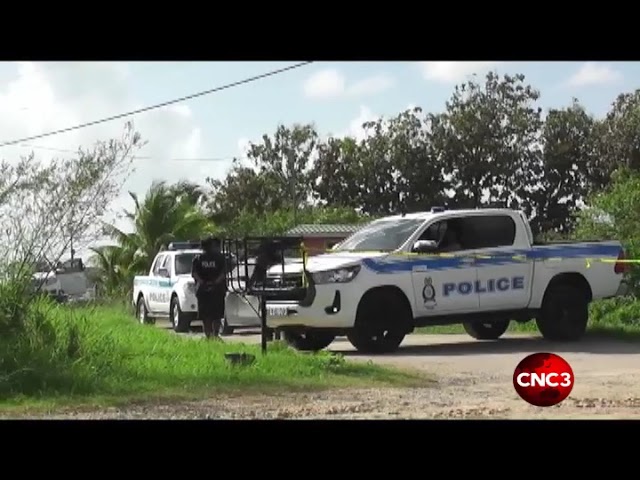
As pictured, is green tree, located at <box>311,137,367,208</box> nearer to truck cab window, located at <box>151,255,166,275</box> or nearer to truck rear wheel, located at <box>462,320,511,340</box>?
truck rear wheel, located at <box>462,320,511,340</box>

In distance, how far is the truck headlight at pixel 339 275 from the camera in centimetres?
1010

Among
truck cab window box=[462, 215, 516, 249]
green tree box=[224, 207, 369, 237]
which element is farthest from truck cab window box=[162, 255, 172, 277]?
truck cab window box=[462, 215, 516, 249]

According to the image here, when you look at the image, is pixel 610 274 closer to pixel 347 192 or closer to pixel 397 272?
pixel 397 272

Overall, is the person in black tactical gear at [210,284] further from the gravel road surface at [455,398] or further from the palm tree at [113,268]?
the gravel road surface at [455,398]

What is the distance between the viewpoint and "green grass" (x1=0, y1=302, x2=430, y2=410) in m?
8.31

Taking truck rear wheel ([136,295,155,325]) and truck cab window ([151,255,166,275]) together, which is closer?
truck rear wheel ([136,295,155,325])

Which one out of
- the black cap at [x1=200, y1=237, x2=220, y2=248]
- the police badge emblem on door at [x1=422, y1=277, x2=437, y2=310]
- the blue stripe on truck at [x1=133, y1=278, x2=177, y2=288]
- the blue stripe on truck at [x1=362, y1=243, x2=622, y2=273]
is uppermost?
the black cap at [x1=200, y1=237, x2=220, y2=248]

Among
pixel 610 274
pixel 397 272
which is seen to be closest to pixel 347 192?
pixel 397 272

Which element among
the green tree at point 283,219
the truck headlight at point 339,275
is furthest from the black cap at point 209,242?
the truck headlight at point 339,275

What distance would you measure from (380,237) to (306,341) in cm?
128

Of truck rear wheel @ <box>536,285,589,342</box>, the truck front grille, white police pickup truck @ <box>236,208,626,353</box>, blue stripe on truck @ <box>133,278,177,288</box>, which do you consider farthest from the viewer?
blue stripe on truck @ <box>133,278,177,288</box>

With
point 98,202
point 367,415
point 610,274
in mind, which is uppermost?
point 98,202

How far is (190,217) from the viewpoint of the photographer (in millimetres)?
11008
